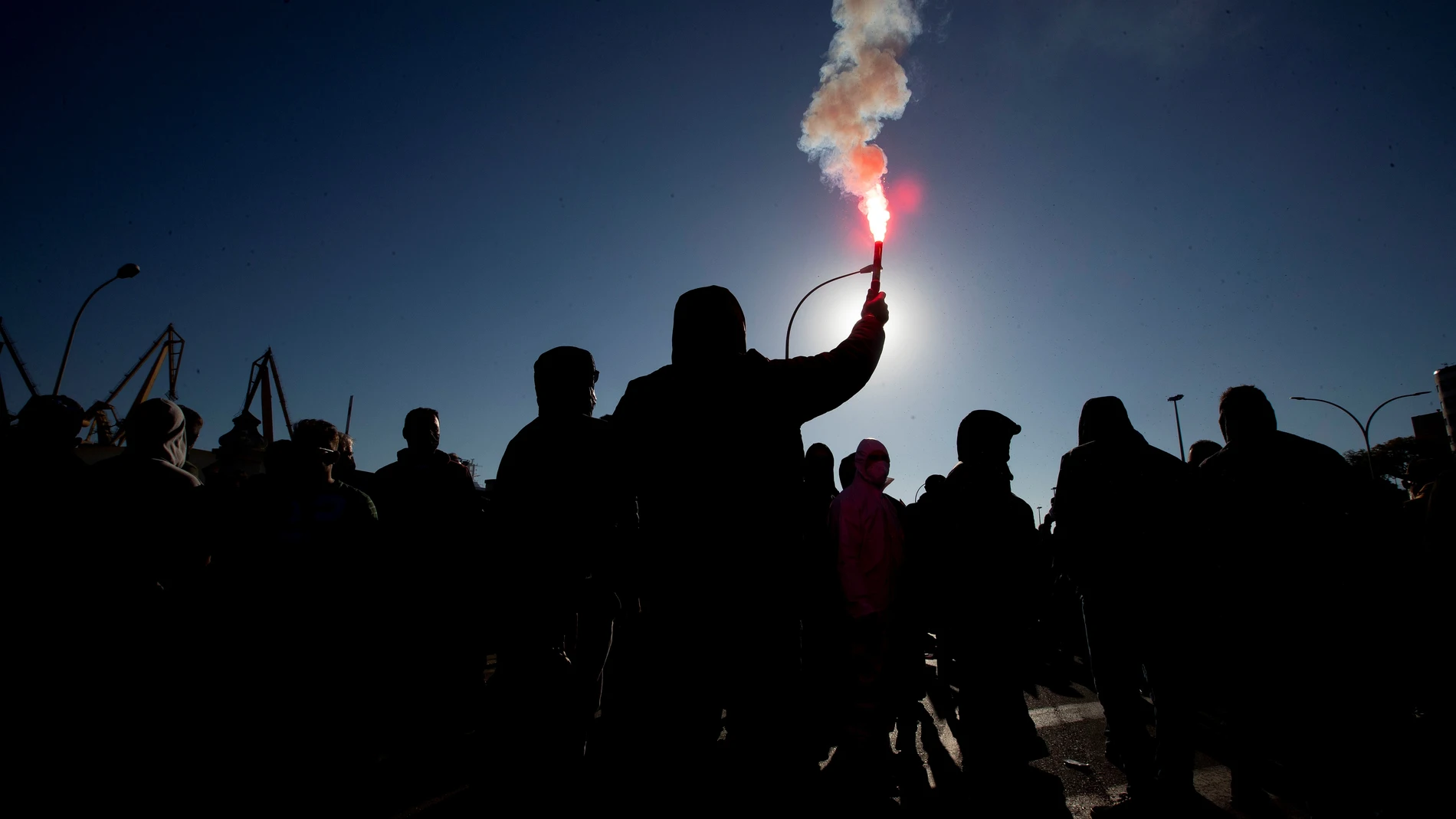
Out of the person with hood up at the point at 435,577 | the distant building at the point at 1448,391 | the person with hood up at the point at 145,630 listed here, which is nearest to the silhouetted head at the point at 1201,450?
the person with hood up at the point at 435,577

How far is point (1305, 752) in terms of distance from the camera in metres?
2.82

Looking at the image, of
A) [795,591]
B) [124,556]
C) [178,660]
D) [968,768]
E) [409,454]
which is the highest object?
[409,454]

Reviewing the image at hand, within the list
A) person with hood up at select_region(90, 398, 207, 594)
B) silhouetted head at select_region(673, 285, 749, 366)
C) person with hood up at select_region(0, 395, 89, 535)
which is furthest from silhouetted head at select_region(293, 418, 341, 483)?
silhouetted head at select_region(673, 285, 749, 366)

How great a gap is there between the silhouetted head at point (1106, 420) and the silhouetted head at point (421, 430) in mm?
4277

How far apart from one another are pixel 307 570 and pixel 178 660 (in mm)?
535

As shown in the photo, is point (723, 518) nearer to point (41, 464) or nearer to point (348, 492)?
point (348, 492)

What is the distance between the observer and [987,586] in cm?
357

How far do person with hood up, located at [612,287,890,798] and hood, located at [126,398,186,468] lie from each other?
247 centimetres

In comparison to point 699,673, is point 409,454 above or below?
above

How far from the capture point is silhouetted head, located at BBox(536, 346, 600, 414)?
2619 mm

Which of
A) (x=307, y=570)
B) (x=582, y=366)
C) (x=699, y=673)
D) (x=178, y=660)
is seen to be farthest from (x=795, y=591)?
(x=178, y=660)

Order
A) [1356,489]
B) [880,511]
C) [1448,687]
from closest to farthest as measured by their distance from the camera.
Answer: [1356,489]
[1448,687]
[880,511]

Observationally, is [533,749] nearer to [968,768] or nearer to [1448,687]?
[968,768]

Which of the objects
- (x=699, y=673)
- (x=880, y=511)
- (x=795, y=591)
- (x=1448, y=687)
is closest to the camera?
(x=699, y=673)
